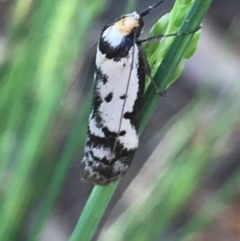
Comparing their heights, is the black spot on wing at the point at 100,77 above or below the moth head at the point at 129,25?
below

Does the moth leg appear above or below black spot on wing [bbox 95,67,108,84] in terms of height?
above

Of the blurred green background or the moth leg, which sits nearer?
the moth leg

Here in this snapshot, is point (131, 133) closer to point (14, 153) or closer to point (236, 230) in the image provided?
point (14, 153)

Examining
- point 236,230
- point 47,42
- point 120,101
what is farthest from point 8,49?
point 236,230

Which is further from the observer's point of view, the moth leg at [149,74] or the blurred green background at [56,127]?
the blurred green background at [56,127]

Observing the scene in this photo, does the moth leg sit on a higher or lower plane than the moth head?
lower

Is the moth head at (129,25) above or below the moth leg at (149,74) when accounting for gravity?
above

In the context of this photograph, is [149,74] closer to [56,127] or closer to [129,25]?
[129,25]
